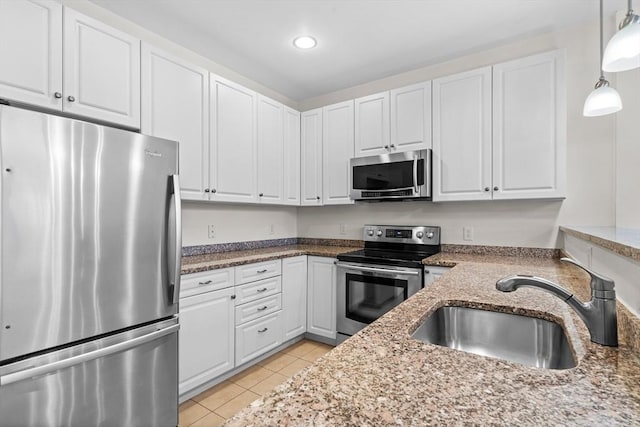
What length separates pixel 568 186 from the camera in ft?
8.00

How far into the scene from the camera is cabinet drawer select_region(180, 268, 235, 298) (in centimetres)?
206

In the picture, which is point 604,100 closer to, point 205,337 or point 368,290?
point 368,290

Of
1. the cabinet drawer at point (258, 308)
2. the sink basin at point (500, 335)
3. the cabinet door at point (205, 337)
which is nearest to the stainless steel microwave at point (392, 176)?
the cabinet drawer at point (258, 308)

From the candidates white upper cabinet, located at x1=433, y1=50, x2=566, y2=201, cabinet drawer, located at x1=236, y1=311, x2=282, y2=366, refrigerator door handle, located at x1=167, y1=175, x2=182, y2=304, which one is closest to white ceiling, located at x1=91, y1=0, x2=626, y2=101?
white upper cabinet, located at x1=433, y1=50, x2=566, y2=201

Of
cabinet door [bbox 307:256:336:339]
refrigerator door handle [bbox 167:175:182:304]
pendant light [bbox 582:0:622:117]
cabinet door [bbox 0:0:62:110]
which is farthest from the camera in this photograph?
cabinet door [bbox 307:256:336:339]

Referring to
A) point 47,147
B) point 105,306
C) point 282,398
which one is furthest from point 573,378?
point 47,147

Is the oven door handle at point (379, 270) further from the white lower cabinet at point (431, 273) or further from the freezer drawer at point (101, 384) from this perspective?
the freezer drawer at point (101, 384)

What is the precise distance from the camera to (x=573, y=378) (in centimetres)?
64

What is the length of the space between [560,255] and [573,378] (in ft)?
7.27

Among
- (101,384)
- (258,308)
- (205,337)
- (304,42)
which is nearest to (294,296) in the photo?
(258,308)

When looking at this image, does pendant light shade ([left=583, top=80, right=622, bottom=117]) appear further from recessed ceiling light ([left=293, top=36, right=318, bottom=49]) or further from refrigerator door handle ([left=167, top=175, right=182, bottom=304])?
refrigerator door handle ([left=167, top=175, right=182, bottom=304])

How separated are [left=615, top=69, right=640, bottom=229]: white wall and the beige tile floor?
2554 mm

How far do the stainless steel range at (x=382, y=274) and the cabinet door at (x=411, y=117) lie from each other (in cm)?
78

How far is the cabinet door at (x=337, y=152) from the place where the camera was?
126 inches
